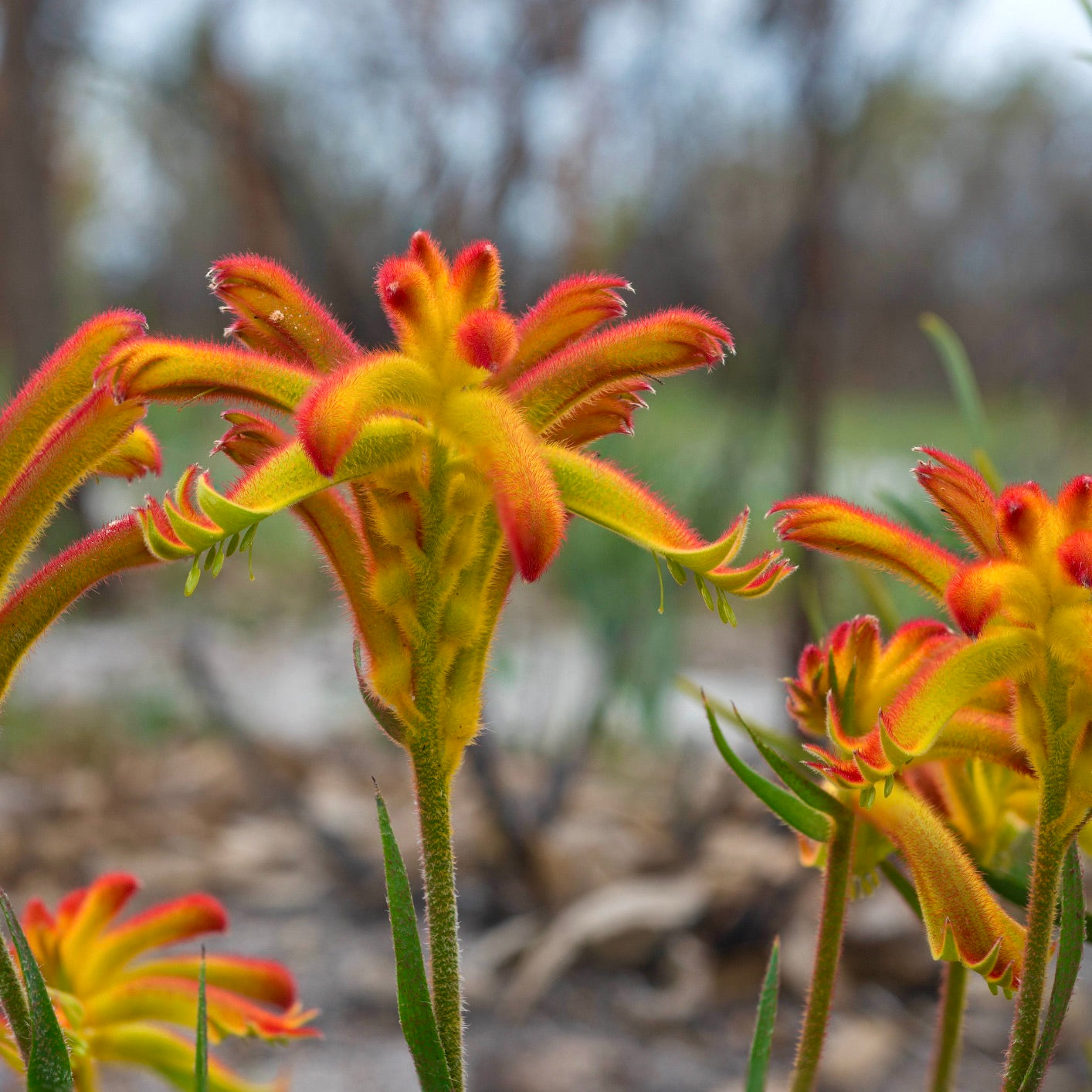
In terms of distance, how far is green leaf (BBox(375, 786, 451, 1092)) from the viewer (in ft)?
0.80

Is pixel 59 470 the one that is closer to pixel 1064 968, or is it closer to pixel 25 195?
pixel 1064 968

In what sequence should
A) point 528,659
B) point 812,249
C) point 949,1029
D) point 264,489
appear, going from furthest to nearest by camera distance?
point 528,659
point 812,249
point 949,1029
point 264,489

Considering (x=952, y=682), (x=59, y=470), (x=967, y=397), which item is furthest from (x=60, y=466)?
(x=967, y=397)

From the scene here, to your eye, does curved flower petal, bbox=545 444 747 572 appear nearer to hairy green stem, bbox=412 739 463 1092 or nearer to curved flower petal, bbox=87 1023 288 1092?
hairy green stem, bbox=412 739 463 1092

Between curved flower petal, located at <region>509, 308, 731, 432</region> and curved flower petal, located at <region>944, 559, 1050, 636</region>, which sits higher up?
curved flower petal, located at <region>509, 308, 731, 432</region>

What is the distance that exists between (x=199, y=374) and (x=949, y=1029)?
0.92 ft

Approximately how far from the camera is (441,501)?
26 centimetres

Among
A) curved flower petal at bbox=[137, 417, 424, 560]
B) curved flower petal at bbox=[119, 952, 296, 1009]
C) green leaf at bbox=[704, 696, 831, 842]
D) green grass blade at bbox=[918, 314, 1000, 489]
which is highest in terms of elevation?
green grass blade at bbox=[918, 314, 1000, 489]

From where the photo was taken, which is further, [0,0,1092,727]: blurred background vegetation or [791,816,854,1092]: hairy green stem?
[0,0,1092,727]: blurred background vegetation

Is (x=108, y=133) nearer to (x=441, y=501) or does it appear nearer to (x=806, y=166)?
(x=806, y=166)

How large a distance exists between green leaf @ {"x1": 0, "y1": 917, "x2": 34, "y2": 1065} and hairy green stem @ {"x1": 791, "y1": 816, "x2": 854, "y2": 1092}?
0.62 ft

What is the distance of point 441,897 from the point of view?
0.25m

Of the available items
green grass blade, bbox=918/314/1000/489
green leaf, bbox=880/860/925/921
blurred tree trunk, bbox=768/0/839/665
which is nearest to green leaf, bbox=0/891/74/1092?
green leaf, bbox=880/860/925/921

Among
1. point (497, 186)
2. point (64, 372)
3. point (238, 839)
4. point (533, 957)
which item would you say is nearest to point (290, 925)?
point (238, 839)
